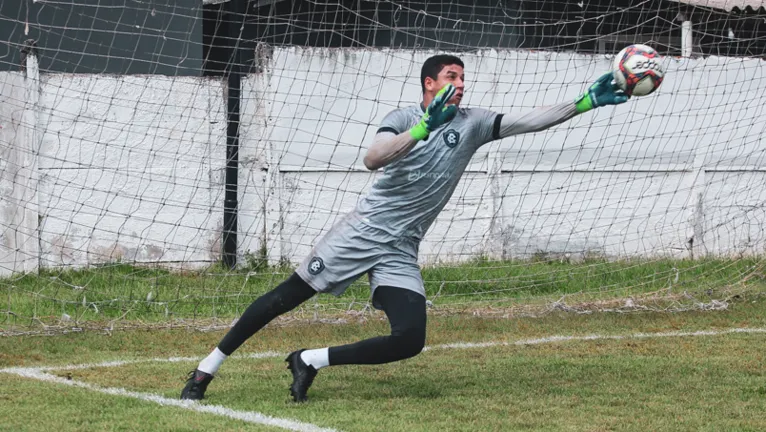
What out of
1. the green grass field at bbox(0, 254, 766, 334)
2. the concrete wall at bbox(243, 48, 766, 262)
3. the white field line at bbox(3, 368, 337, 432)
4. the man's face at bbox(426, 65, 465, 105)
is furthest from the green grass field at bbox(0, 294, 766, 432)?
the concrete wall at bbox(243, 48, 766, 262)

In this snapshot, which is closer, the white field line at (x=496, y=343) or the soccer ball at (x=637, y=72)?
the soccer ball at (x=637, y=72)

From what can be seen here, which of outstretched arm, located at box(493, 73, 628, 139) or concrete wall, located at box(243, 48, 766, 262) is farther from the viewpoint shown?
concrete wall, located at box(243, 48, 766, 262)

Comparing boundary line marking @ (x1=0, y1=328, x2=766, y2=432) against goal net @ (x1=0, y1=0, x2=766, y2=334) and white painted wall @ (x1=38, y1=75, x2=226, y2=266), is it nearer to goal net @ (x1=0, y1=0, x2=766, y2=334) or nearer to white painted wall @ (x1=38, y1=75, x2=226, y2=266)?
goal net @ (x1=0, y1=0, x2=766, y2=334)

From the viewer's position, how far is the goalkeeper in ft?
20.7

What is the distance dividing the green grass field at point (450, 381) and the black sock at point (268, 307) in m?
0.32

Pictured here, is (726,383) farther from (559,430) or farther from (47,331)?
(47,331)

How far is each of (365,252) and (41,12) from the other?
23.7 feet

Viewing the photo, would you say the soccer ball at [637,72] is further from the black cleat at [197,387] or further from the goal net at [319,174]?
the goal net at [319,174]

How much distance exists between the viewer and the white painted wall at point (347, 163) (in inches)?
455

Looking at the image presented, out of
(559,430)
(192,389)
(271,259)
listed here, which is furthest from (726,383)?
(271,259)

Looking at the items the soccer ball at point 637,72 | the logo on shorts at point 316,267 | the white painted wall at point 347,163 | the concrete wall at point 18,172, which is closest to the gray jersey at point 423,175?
the logo on shorts at point 316,267

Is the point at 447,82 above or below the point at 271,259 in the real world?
above

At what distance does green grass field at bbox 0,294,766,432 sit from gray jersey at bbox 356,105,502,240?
951mm

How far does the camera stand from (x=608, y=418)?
5922 millimetres
